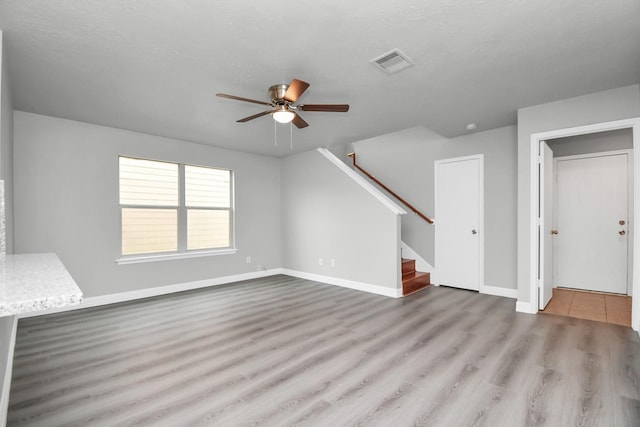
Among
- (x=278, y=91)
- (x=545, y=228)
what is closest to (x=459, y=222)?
(x=545, y=228)

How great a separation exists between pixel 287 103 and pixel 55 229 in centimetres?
347

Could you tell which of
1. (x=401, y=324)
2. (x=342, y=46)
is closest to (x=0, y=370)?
(x=342, y=46)

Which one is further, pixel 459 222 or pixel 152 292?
pixel 459 222

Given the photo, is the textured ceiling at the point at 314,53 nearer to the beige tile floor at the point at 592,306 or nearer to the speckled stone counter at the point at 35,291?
the speckled stone counter at the point at 35,291

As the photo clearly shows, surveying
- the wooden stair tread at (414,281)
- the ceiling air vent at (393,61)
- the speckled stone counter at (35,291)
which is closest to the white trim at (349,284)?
the wooden stair tread at (414,281)

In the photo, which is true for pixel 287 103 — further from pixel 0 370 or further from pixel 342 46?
pixel 0 370

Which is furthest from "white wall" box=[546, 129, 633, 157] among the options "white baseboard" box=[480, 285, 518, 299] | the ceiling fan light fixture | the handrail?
the ceiling fan light fixture

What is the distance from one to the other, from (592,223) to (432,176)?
2.46 meters

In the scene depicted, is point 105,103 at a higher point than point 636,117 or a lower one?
higher

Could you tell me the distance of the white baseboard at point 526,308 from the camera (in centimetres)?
378

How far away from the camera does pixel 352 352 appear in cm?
277

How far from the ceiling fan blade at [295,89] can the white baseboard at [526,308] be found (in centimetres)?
361

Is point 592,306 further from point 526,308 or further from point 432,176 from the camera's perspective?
point 432,176

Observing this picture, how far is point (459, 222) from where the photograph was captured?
5086 mm
